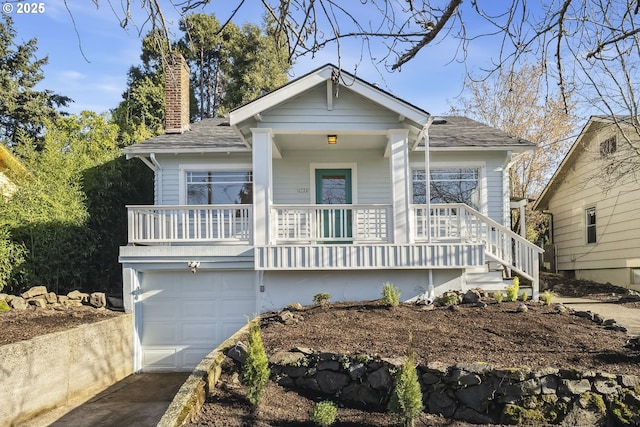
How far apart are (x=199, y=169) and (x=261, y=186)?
9.63 feet

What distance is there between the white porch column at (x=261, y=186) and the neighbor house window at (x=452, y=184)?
158 inches

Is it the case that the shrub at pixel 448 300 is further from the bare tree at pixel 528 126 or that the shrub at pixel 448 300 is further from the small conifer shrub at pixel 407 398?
the bare tree at pixel 528 126

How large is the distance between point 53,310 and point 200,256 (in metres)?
2.56

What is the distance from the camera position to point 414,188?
11.2 m

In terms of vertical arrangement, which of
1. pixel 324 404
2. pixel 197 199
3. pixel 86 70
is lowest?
pixel 324 404

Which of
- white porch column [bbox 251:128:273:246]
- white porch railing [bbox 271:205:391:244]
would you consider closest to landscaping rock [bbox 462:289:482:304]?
white porch railing [bbox 271:205:391:244]

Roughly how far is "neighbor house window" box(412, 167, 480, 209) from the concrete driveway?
660 centimetres

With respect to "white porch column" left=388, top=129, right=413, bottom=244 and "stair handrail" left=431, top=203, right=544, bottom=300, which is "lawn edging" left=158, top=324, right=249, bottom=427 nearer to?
"white porch column" left=388, top=129, right=413, bottom=244

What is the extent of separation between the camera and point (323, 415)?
433 cm

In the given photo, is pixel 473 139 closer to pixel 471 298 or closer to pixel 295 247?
pixel 471 298

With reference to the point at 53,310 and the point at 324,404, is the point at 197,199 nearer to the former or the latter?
the point at 53,310

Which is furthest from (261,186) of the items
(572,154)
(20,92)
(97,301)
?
(20,92)

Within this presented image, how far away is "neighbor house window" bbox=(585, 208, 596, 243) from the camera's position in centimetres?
1479

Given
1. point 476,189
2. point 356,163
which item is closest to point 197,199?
point 356,163
